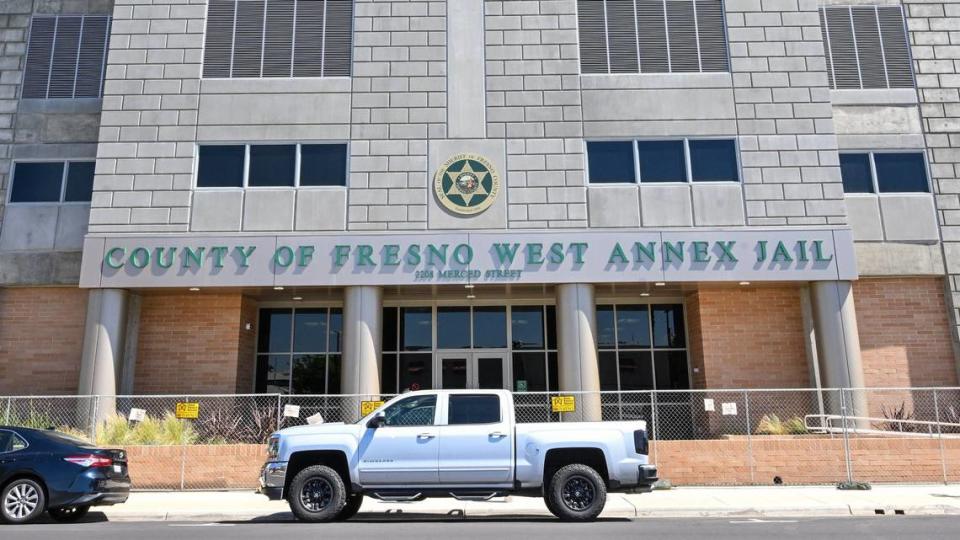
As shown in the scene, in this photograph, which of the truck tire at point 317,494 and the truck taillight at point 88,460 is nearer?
the truck tire at point 317,494

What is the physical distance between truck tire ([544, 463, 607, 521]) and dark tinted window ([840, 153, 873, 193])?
44.6 ft

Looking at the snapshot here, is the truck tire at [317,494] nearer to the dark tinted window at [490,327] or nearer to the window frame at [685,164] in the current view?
the dark tinted window at [490,327]

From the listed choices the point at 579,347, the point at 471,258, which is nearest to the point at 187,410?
the point at 471,258

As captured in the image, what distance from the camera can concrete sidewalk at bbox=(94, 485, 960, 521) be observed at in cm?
1117

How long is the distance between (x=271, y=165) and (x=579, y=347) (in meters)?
9.50

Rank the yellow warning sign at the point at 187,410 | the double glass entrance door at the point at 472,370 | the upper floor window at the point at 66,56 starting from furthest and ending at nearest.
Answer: the upper floor window at the point at 66,56, the double glass entrance door at the point at 472,370, the yellow warning sign at the point at 187,410

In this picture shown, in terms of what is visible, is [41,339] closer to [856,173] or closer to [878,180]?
[856,173]

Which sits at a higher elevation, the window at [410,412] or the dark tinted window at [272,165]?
the dark tinted window at [272,165]

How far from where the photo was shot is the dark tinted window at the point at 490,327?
20.3 meters

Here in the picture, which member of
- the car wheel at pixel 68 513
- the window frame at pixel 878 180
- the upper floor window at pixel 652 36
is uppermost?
the upper floor window at pixel 652 36

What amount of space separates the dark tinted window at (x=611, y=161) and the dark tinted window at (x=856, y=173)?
6196 mm

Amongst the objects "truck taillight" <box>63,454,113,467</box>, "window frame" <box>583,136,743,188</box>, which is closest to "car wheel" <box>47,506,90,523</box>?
"truck taillight" <box>63,454,113,467</box>

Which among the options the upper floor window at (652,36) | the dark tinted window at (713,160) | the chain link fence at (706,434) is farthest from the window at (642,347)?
the upper floor window at (652,36)

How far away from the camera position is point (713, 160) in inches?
725
